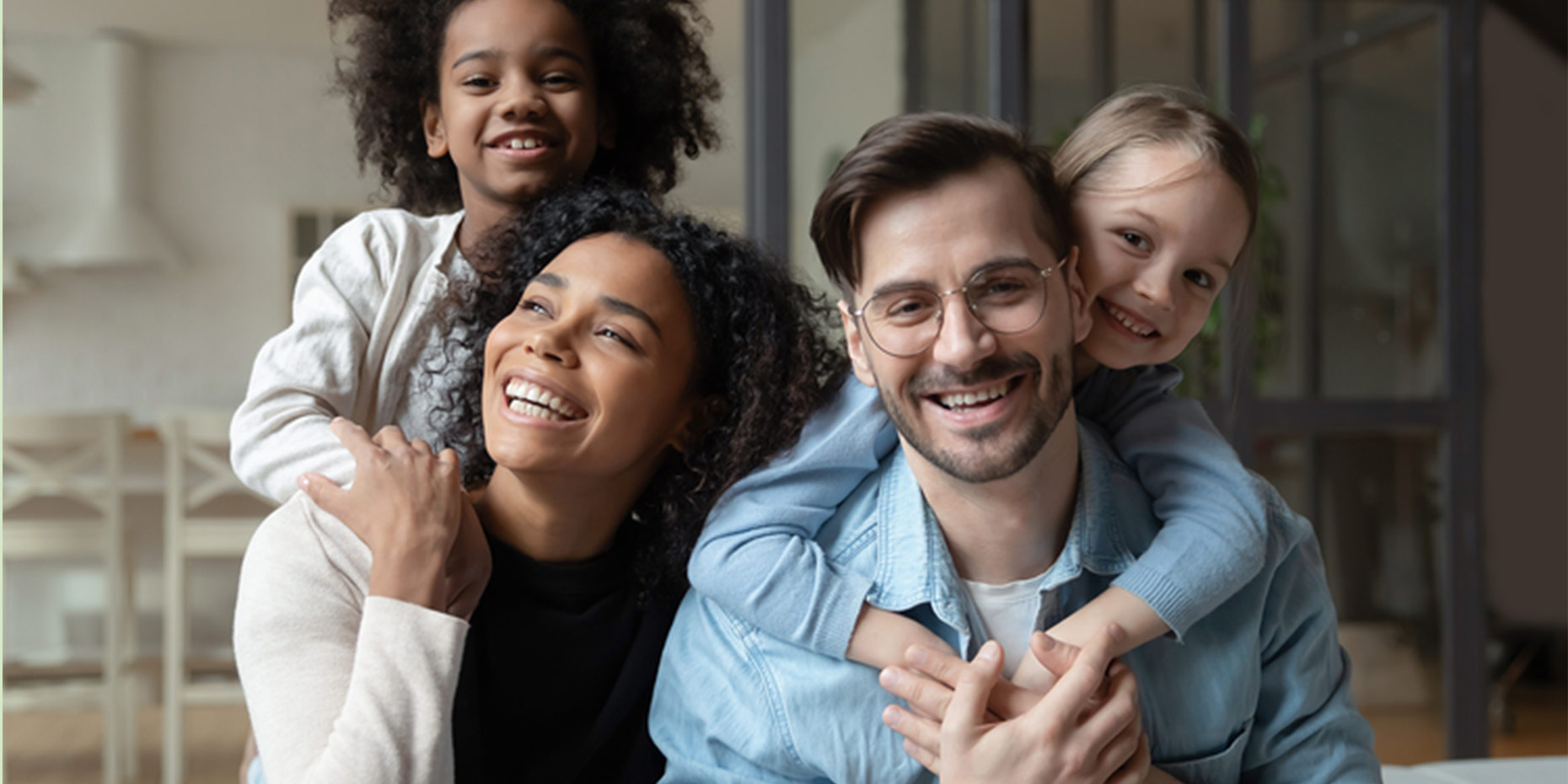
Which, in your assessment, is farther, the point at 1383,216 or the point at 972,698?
the point at 1383,216

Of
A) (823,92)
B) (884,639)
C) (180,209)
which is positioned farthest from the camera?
(180,209)

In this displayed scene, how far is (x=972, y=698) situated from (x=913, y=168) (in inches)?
20.8

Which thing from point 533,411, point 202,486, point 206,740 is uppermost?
point 533,411

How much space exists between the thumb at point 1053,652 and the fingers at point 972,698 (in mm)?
37

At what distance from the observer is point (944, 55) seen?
3.68m

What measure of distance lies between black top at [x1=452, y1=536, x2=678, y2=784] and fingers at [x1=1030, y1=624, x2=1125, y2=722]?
1.67 ft

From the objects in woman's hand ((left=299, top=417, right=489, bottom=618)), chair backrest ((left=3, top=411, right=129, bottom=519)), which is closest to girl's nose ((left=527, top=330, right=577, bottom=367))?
woman's hand ((left=299, top=417, right=489, bottom=618))

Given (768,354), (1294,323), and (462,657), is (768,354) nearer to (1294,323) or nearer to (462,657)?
(462,657)

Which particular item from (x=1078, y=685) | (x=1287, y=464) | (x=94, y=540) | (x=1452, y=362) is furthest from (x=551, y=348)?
(x=1452, y=362)

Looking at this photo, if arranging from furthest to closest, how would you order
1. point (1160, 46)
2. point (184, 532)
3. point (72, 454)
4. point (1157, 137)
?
point (72, 454) < point (184, 532) < point (1160, 46) < point (1157, 137)

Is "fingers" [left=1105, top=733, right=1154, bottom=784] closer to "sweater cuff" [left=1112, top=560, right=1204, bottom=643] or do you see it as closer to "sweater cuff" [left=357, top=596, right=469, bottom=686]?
"sweater cuff" [left=1112, top=560, right=1204, bottom=643]

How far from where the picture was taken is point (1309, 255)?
159 inches

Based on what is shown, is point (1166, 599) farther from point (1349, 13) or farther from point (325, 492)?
point (1349, 13)

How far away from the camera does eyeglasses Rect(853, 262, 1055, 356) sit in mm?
1180
